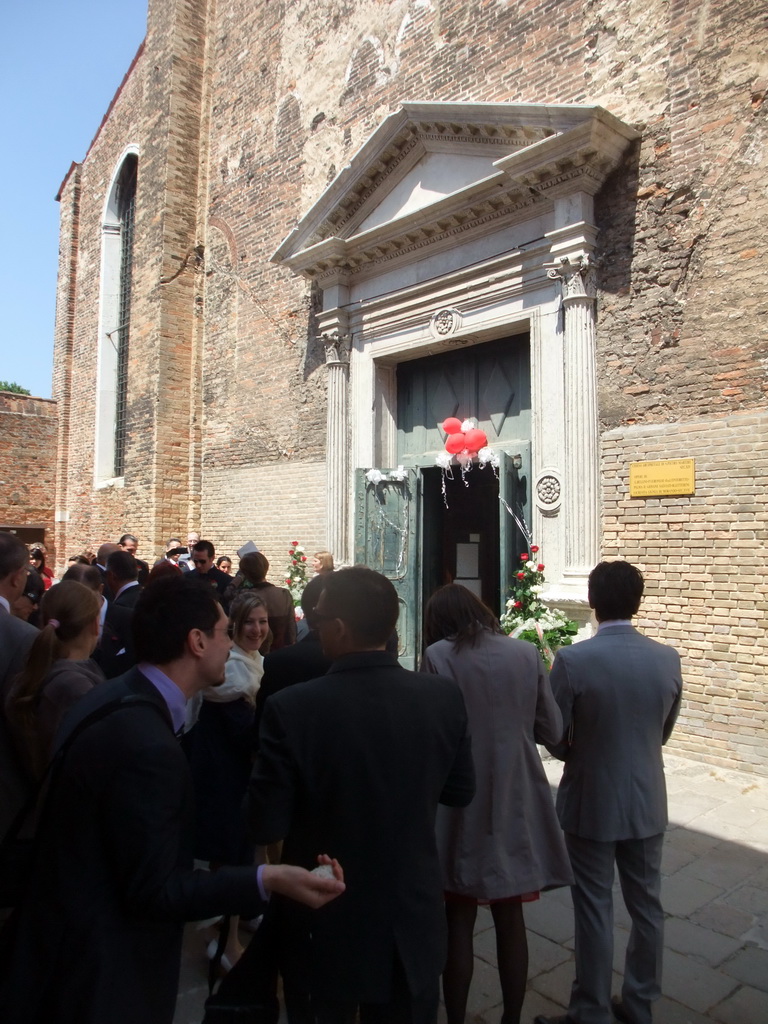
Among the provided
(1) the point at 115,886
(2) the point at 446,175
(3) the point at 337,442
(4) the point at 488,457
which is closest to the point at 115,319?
(3) the point at 337,442

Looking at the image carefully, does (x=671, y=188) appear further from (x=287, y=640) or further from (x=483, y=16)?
(x=287, y=640)

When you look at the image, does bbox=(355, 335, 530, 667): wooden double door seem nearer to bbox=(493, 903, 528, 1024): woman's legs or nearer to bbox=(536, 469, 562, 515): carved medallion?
bbox=(536, 469, 562, 515): carved medallion

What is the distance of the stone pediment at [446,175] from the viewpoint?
717cm

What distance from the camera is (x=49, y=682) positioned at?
2754 millimetres

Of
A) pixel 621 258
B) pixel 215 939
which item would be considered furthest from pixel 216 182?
pixel 215 939

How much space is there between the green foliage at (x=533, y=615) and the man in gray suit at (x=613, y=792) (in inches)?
144

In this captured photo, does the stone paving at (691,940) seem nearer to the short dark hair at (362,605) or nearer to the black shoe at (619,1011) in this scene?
the black shoe at (619,1011)

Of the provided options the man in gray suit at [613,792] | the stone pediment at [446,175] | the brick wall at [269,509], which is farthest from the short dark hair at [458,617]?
the brick wall at [269,509]

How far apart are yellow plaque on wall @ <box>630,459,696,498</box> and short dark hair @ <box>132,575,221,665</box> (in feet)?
18.5

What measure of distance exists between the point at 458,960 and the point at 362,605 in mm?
1592

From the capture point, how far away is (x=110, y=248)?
15.6m

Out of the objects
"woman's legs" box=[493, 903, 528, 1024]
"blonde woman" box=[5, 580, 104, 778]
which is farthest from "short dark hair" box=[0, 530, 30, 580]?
"woman's legs" box=[493, 903, 528, 1024]

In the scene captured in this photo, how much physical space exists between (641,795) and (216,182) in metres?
12.6

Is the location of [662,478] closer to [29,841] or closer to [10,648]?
[10,648]
